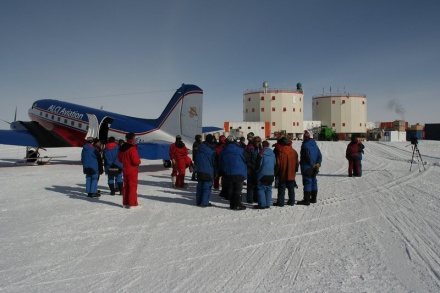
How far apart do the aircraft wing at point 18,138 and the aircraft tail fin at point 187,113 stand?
27.5 ft

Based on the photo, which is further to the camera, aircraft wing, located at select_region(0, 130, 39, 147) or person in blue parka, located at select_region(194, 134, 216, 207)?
aircraft wing, located at select_region(0, 130, 39, 147)

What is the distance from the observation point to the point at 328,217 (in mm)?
6797

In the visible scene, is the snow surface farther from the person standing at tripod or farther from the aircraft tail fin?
the aircraft tail fin

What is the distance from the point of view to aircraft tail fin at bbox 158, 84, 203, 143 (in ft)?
53.1

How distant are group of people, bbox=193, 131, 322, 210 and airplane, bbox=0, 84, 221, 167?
20.6ft

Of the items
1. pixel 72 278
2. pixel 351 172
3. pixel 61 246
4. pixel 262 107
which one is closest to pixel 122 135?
pixel 351 172

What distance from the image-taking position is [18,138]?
17.9m

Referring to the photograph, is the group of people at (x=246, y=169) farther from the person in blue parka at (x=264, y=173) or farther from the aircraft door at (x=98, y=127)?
the aircraft door at (x=98, y=127)

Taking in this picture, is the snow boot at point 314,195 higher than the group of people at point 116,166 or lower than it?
lower

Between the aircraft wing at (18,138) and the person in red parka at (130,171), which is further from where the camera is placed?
the aircraft wing at (18,138)

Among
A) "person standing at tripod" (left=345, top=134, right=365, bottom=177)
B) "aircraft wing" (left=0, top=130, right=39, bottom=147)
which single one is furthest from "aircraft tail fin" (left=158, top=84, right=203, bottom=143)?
"aircraft wing" (left=0, top=130, right=39, bottom=147)

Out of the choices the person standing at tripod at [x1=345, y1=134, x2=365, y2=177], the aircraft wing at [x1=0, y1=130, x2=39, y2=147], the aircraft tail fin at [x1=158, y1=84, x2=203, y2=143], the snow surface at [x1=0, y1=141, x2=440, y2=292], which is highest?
the aircraft tail fin at [x1=158, y1=84, x2=203, y2=143]

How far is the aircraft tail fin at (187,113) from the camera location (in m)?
A: 16.2

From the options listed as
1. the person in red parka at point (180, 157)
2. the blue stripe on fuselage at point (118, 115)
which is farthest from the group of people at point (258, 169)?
the blue stripe on fuselage at point (118, 115)
